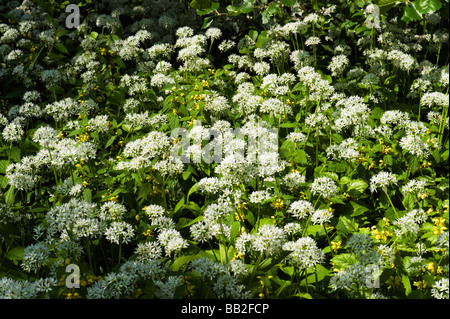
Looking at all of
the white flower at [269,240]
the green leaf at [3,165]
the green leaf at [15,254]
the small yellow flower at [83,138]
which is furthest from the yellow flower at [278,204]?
A: the green leaf at [3,165]

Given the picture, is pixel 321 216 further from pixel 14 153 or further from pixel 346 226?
pixel 14 153

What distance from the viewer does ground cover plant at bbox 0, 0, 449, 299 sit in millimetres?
2883

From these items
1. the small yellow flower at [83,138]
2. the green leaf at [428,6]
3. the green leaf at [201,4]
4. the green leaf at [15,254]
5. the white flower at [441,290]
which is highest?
the green leaf at [428,6]

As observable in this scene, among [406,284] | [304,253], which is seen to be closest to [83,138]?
[304,253]

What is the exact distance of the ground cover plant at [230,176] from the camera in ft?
9.46

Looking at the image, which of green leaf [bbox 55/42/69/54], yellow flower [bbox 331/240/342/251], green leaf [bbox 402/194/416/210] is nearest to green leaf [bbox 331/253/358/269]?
yellow flower [bbox 331/240/342/251]

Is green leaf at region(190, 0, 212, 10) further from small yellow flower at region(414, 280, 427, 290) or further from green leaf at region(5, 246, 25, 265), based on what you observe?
small yellow flower at region(414, 280, 427, 290)

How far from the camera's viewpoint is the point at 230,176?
3.29 metres

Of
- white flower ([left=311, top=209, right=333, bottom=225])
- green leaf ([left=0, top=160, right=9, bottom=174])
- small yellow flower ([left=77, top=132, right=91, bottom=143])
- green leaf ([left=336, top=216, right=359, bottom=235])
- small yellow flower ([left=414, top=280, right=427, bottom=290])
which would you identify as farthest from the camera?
small yellow flower ([left=77, top=132, right=91, bottom=143])

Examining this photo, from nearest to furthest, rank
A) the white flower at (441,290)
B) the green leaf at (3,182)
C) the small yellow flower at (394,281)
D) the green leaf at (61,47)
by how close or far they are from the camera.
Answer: the white flower at (441,290) → the small yellow flower at (394,281) → the green leaf at (3,182) → the green leaf at (61,47)

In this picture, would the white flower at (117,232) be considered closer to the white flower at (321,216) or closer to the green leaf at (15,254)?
the green leaf at (15,254)

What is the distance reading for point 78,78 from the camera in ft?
20.9

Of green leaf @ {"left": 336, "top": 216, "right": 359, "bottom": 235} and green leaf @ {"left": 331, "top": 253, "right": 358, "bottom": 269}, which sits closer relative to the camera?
green leaf @ {"left": 331, "top": 253, "right": 358, "bottom": 269}

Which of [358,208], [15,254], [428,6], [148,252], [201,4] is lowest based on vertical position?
[358,208]
